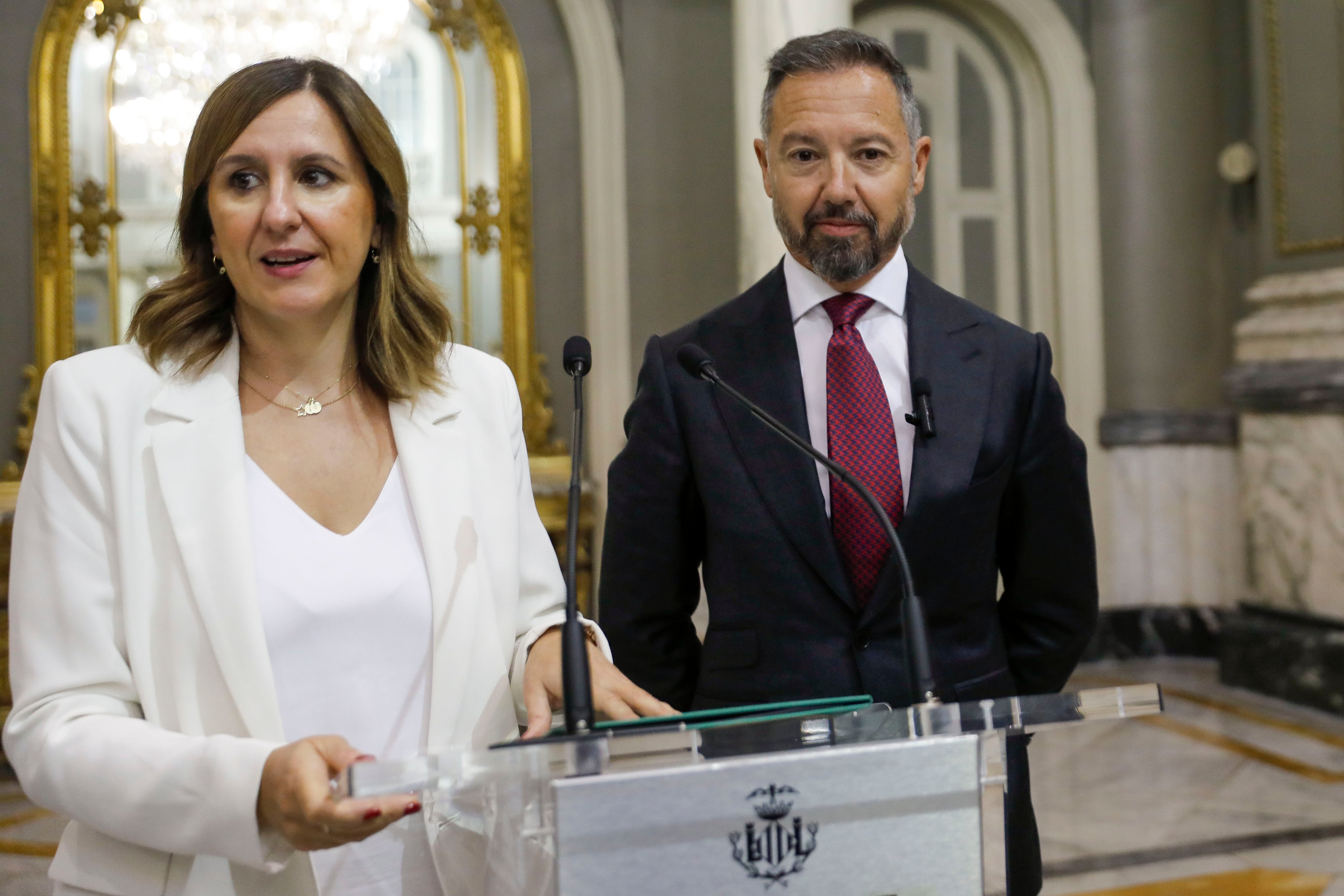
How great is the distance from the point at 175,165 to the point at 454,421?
14.5ft

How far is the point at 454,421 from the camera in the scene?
1.57m

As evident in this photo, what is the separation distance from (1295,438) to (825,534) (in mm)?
4411

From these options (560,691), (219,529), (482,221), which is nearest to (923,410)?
(560,691)

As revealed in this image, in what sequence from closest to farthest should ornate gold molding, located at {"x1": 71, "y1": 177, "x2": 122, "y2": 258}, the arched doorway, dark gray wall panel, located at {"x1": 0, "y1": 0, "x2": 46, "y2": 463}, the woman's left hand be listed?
the woman's left hand < dark gray wall panel, located at {"x1": 0, "y1": 0, "x2": 46, "y2": 463} < ornate gold molding, located at {"x1": 71, "y1": 177, "x2": 122, "y2": 258} < the arched doorway

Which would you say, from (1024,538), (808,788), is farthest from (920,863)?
(1024,538)

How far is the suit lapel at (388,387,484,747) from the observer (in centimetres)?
142

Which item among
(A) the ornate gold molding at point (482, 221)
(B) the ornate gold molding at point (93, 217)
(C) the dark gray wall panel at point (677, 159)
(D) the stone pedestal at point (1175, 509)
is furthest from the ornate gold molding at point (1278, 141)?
(B) the ornate gold molding at point (93, 217)

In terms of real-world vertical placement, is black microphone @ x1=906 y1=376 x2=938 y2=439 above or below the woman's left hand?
above

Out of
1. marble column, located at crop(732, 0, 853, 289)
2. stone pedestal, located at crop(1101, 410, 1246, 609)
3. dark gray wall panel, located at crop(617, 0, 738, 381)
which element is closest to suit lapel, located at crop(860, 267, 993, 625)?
marble column, located at crop(732, 0, 853, 289)

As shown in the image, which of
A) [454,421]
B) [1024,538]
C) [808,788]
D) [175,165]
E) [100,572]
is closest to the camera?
[808,788]

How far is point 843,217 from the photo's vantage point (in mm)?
1787

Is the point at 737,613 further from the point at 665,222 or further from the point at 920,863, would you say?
the point at 665,222

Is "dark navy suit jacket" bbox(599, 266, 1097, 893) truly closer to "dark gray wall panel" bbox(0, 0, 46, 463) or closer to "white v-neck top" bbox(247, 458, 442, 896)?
"white v-neck top" bbox(247, 458, 442, 896)

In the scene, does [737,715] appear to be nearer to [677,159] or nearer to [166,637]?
[166,637]
